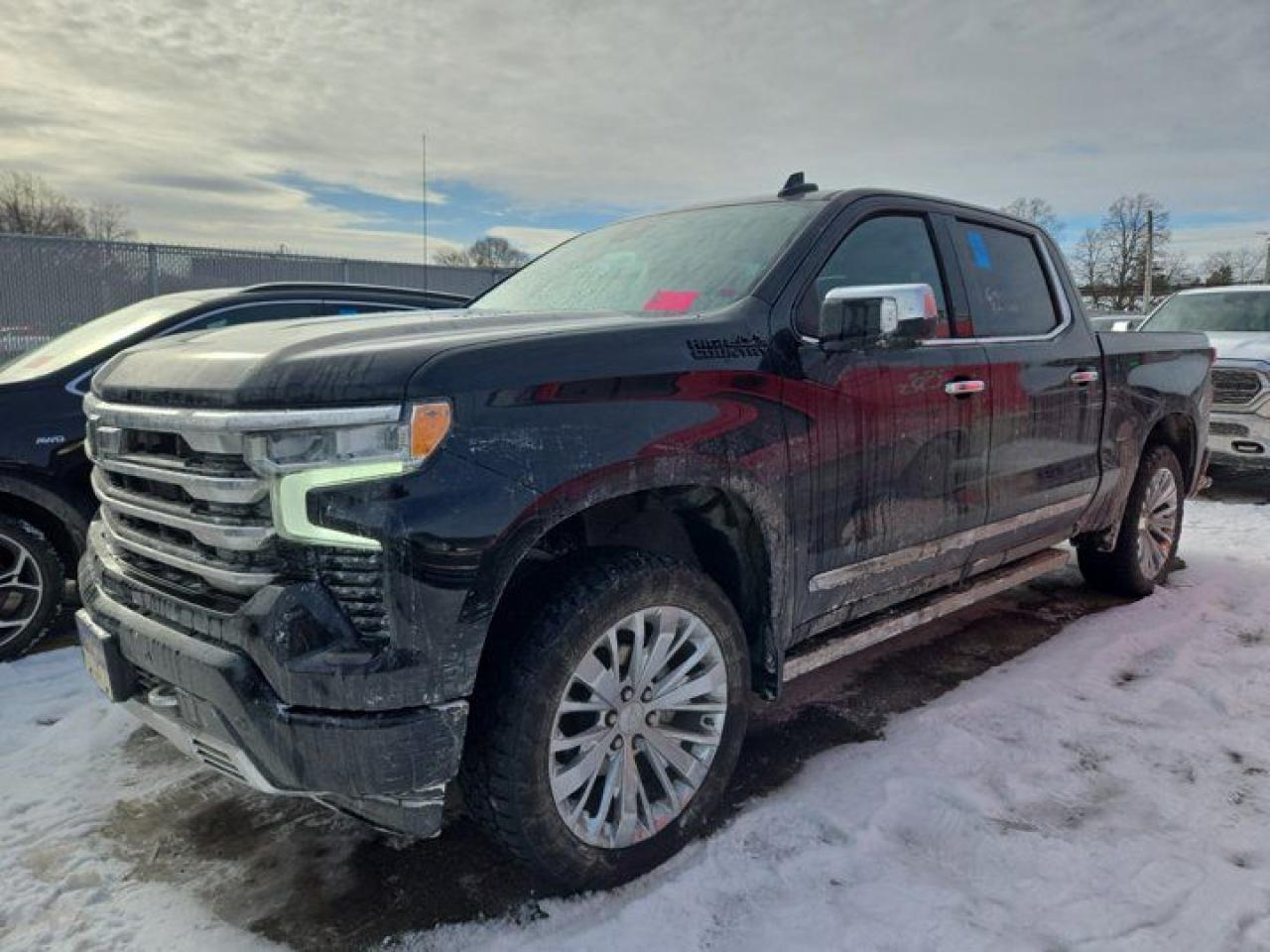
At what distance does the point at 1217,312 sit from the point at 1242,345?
133cm

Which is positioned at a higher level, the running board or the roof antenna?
the roof antenna

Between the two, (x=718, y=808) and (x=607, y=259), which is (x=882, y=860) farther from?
(x=607, y=259)

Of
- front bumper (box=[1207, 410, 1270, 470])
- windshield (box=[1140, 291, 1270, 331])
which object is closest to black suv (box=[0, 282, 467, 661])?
front bumper (box=[1207, 410, 1270, 470])

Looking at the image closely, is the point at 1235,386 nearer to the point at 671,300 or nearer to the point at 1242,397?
the point at 1242,397

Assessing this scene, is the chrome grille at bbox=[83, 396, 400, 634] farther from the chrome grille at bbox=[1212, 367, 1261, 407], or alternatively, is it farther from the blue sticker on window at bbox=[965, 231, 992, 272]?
the chrome grille at bbox=[1212, 367, 1261, 407]

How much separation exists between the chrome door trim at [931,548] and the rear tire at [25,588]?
350 cm

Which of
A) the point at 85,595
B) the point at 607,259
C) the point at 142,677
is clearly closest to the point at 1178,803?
the point at 607,259

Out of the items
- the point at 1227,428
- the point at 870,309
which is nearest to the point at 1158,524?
the point at 870,309

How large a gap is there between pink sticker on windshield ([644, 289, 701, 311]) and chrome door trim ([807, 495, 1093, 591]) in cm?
98

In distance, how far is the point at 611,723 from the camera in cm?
243

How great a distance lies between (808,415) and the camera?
9.21 feet

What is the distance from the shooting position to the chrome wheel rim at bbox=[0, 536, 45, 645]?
411cm

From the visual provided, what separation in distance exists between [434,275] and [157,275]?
590 cm

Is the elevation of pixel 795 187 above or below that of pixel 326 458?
above
